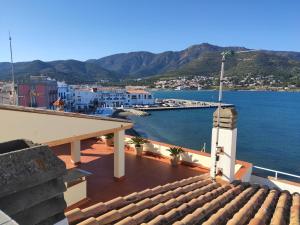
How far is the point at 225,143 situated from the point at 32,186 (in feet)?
20.0

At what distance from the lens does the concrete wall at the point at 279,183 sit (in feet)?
29.1

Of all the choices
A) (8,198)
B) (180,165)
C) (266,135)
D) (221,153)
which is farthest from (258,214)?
(266,135)

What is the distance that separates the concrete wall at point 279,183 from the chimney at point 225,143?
105 inches

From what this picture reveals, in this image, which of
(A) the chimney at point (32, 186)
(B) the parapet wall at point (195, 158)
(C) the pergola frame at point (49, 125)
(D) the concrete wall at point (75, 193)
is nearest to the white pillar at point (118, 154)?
(C) the pergola frame at point (49, 125)

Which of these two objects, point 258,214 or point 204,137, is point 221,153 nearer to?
point 258,214

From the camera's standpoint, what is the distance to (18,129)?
20.5ft

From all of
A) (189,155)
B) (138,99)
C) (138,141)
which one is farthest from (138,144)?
(138,99)

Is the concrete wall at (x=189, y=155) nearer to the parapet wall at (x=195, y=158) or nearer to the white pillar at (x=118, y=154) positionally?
the parapet wall at (x=195, y=158)

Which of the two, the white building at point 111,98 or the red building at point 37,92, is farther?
the white building at point 111,98

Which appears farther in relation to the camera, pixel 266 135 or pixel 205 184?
pixel 266 135

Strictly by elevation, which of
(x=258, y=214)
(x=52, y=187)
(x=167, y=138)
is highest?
(x=52, y=187)

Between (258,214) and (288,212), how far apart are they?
32.3 inches

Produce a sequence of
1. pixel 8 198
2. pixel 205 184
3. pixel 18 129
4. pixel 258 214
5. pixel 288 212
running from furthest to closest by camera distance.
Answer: pixel 205 184 < pixel 18 129 < pixel 288 212 < pixel 258 214 < pixel 8 198

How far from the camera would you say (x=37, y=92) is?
59.2 meters
